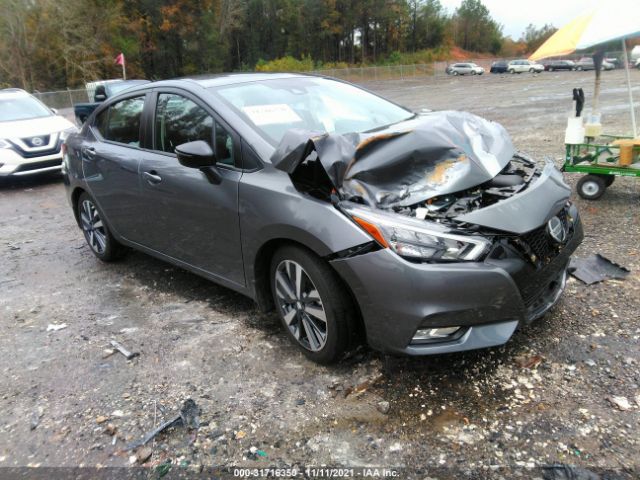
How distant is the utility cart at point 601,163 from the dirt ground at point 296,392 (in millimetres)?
1641

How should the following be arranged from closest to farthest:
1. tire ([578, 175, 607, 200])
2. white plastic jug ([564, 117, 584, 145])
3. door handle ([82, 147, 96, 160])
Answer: door handle ([82, 147, 96, 160]), tire ([578, 175, 607, 200]), white plastic jug ([564, 117, 584, 145])

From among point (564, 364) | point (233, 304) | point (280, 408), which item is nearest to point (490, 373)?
point (564, 364)

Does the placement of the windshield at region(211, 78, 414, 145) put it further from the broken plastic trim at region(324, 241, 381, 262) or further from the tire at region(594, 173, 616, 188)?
the tire at region(594, 173, 616, 188)

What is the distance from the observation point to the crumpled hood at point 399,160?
9.52ft

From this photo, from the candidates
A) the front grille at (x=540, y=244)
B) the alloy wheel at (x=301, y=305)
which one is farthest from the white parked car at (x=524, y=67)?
the alloy wheel at (x=301, y=305)

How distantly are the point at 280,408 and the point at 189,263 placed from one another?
1.55 m

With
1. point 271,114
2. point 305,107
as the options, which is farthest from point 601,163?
point 271,114

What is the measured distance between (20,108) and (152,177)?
7988 mm

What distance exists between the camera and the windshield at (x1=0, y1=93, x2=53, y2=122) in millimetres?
9844

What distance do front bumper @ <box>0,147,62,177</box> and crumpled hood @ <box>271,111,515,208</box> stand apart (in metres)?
7.80

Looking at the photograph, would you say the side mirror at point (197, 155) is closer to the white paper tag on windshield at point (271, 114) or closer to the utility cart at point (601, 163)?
the white paper tag on windshield at point (271, 114)

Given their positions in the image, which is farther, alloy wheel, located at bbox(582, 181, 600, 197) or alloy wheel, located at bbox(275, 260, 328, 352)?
alloy wheel, located at bbox(582, 181, 600, 197)

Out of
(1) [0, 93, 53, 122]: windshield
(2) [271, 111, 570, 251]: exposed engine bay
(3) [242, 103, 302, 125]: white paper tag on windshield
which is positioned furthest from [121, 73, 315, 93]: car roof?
(1) [0, 93, 53, 122]: windshield

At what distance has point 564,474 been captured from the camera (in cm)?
225
